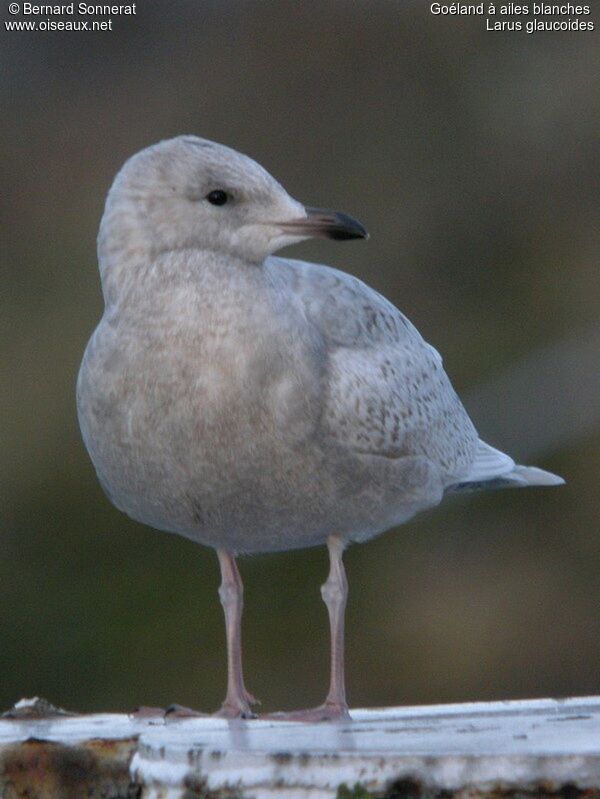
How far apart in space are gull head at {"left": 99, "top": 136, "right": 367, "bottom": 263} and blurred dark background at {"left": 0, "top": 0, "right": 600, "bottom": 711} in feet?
15.1

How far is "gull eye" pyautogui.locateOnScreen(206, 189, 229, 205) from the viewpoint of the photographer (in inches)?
133

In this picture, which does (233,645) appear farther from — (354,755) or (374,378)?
(354,755)

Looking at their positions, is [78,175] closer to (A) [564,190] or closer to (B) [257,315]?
(A) [564,190]

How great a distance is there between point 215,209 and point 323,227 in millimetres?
175

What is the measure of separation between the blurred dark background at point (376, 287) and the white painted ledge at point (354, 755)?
4.92 meters

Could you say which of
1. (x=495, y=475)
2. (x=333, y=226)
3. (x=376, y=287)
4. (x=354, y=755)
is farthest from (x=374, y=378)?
(x=376, y=287)

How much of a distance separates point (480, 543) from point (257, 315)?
560 cm

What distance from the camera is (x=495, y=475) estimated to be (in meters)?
4.09

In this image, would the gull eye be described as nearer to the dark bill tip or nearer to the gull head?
the gull head

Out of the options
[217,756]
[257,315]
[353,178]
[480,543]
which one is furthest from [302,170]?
[217,756]

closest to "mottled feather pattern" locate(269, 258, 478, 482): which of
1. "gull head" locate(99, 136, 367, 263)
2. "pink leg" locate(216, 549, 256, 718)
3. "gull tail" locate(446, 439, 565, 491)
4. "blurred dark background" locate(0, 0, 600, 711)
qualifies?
"gull tail" locate(446, 439, 565, 491)

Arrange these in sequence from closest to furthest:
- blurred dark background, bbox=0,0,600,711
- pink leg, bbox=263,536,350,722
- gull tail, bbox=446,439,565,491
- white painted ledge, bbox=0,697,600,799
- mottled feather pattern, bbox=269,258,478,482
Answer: white painted ledge, bbox=0,697,600,799 < pink leg, bbox=263,536,350,722 < mottled feather pattern, bbox=269,258,478,482 < gull tail, bbox=446,439,565,491 < blurred dark background, bbox=0,0,600,711

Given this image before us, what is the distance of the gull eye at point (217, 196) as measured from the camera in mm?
3371

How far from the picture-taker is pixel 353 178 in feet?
32.5
